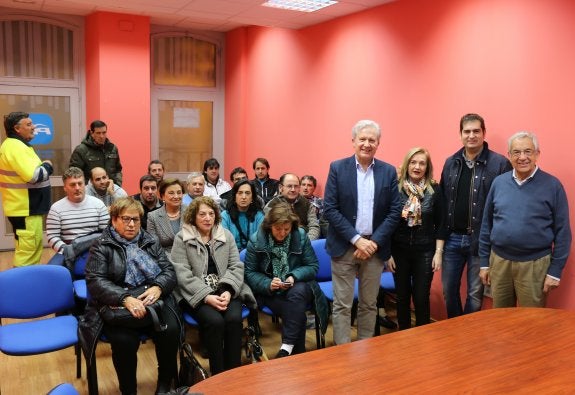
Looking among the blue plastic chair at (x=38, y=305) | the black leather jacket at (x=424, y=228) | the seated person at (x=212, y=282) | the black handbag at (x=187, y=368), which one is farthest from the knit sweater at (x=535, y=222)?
the blue plastic chair at (x=38, y=305)

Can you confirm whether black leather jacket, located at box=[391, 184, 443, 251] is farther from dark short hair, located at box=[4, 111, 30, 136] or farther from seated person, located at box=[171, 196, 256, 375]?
dark short hair, located at box=[4, 111, 30, 136]

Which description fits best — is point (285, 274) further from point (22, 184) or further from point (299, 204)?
point (22, 184)

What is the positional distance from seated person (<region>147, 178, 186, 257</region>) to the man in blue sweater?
2.23 meters

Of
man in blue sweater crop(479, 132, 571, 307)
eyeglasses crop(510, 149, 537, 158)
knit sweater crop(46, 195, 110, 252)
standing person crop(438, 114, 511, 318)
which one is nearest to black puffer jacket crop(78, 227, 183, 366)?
knit sweater crop(46, 195, 110, 252)

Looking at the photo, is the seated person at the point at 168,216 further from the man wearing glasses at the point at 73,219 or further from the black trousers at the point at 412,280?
the black trousers at the point at 412,280

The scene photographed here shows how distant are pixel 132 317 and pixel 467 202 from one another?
2295 millimetres

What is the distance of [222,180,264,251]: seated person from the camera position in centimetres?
421

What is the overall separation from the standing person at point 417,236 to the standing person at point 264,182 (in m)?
2.39

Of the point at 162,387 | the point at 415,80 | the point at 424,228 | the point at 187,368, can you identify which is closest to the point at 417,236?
the point at 424,228

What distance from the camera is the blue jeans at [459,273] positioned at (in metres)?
3.66

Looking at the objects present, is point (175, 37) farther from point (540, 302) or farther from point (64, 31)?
point (540, 302)

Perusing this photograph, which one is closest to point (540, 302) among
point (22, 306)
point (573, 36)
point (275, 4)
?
point (573, 36)

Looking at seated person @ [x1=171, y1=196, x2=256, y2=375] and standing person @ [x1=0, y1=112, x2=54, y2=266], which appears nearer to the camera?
seated person @ [x1=171, y1=196, x2=256, y2=375]

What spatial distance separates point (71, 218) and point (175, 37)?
14.0 ft
